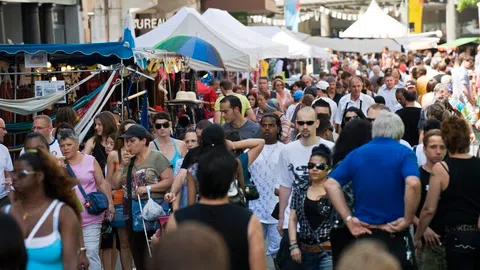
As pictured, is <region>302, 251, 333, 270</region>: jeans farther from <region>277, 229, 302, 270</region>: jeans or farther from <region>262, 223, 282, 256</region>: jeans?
<region>262, 223, 282, 256</region>: jeans

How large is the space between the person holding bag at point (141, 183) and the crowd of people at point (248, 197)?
0.01m

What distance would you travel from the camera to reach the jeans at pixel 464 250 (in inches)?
295

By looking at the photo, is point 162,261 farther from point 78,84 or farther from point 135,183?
point 78,84

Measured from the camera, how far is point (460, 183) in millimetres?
7508

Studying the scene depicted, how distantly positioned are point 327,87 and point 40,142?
1106cm

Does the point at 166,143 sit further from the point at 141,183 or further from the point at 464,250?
the point at 464,250

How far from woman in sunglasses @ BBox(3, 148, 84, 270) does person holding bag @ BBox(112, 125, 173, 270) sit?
313 cm

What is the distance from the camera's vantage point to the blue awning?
13.2m

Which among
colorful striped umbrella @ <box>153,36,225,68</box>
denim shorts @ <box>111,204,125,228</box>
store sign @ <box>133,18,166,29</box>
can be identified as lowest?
denim shorts @ <box>111,204,125,228</box>

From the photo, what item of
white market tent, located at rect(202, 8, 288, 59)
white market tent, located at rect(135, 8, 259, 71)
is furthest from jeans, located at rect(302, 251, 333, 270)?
white market tent, located at rect(202, 8, 288, 59)

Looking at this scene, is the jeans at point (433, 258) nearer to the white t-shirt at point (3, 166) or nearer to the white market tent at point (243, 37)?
the white t-shirt at point (3, 166)

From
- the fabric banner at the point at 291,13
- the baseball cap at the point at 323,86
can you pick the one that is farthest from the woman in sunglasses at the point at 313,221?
the fabric banner at the point at 291,13

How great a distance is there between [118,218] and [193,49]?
7692mm

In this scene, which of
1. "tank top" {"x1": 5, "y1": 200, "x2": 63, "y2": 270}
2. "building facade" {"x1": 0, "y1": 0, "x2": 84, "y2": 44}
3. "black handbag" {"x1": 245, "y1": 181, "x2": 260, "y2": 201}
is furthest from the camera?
"building facade" {"x1": 0, "y1": 0, "x2": 84, "y2": 44}
